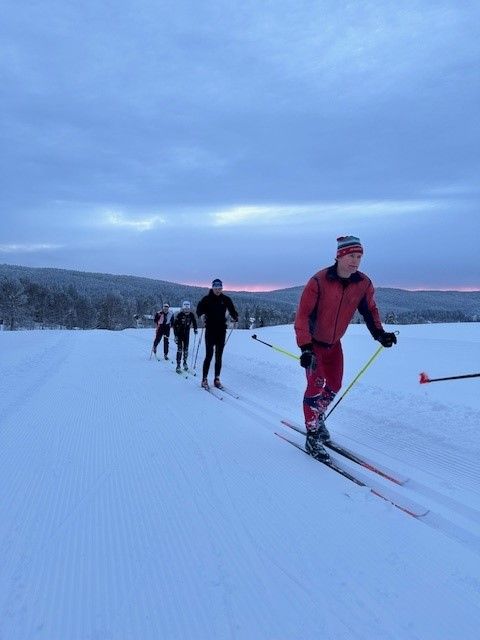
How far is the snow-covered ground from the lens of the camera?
210 centimetres

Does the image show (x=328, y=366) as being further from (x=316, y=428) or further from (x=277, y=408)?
(x=277, y=408)

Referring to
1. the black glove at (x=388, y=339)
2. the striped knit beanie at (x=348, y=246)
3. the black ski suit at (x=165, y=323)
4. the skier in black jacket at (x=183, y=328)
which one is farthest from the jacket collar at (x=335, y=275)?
the black ski suit at (x=165, y=323)

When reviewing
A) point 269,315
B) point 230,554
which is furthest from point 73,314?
point 230,554

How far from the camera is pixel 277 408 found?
269 inches

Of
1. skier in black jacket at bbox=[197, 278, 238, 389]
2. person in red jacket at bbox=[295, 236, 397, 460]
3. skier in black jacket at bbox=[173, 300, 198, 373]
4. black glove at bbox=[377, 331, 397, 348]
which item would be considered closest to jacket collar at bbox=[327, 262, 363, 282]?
person in red jacket at bbox=[295, 236, 397, 460]

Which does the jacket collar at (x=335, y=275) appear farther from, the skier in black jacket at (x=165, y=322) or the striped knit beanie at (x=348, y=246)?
the skier in black jacket at (x=165, y=322)

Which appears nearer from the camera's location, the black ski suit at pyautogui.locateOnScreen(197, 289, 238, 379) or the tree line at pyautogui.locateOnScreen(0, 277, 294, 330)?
the black ski suit at pyautogui.locateOnScreen(197, 289, 238, 379)

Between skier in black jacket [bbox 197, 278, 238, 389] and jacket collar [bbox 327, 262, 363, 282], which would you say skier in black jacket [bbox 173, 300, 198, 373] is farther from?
jacket collar [bbox 327, 262, 363, 282]

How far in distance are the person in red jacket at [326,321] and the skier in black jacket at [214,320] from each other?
402cm

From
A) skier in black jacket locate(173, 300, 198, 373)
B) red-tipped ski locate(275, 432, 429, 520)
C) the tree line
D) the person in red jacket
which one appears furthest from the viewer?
the tree line

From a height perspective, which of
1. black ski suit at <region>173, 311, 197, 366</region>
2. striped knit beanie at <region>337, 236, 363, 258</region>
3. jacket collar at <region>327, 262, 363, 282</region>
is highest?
striped knit beanie at <region>337, 236, 363, 258</region>

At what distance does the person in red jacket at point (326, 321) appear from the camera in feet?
14.4

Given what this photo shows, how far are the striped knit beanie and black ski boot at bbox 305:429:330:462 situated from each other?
189cm

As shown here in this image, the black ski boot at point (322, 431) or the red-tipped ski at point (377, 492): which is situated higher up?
the black ski boot at point (322, 431)
